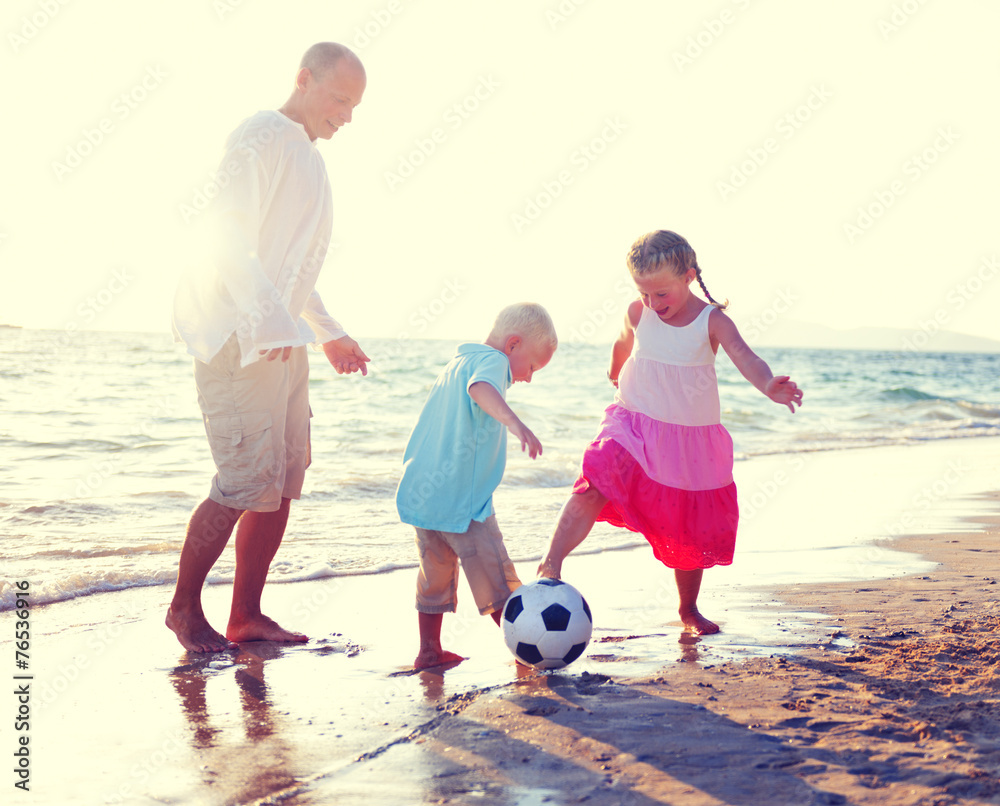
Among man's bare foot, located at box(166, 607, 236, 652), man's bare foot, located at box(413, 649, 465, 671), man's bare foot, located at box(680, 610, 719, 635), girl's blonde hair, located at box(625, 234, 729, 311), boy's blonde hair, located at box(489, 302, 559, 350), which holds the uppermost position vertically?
girl's blonde hair, located at box(625, 234, 729, 311)

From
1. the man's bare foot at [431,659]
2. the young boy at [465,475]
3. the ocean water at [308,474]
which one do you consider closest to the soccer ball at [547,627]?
the young boy at [465,475]

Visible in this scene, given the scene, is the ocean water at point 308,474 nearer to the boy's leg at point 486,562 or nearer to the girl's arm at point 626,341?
the girl's arm at point 626,341

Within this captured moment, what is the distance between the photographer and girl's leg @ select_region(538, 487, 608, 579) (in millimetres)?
3182

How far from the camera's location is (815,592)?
4062mm

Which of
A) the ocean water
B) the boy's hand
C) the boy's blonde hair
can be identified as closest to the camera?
the boy's hand

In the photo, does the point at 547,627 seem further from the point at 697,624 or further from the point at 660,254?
the point at 660,254

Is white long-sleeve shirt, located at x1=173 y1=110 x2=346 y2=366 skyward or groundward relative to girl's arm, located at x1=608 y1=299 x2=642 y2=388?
skyward

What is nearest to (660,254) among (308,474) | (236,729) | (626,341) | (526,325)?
(626,341)

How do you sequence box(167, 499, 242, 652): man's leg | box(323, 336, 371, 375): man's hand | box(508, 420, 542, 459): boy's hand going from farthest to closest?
box(323, 336, 371, 375): man's hand
box(167, 499, 242, 652): man's leg
box(508, 420, 542, 459): boy's hand

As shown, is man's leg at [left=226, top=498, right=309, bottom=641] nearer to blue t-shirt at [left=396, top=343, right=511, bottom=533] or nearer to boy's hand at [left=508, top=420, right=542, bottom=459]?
blue t-shirt at [left=396, top=343, right=511, bottom=533]

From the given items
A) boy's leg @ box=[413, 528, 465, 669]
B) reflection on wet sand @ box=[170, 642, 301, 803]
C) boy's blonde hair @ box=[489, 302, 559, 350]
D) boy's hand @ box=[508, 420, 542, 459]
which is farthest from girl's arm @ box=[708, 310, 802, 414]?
reflection on wet sand @ box=[170, 642, 301, 803]

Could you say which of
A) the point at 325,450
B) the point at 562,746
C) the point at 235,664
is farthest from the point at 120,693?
the point at 325,450

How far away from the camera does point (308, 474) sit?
840 centimetres

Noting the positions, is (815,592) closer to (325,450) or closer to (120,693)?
(120,693)
